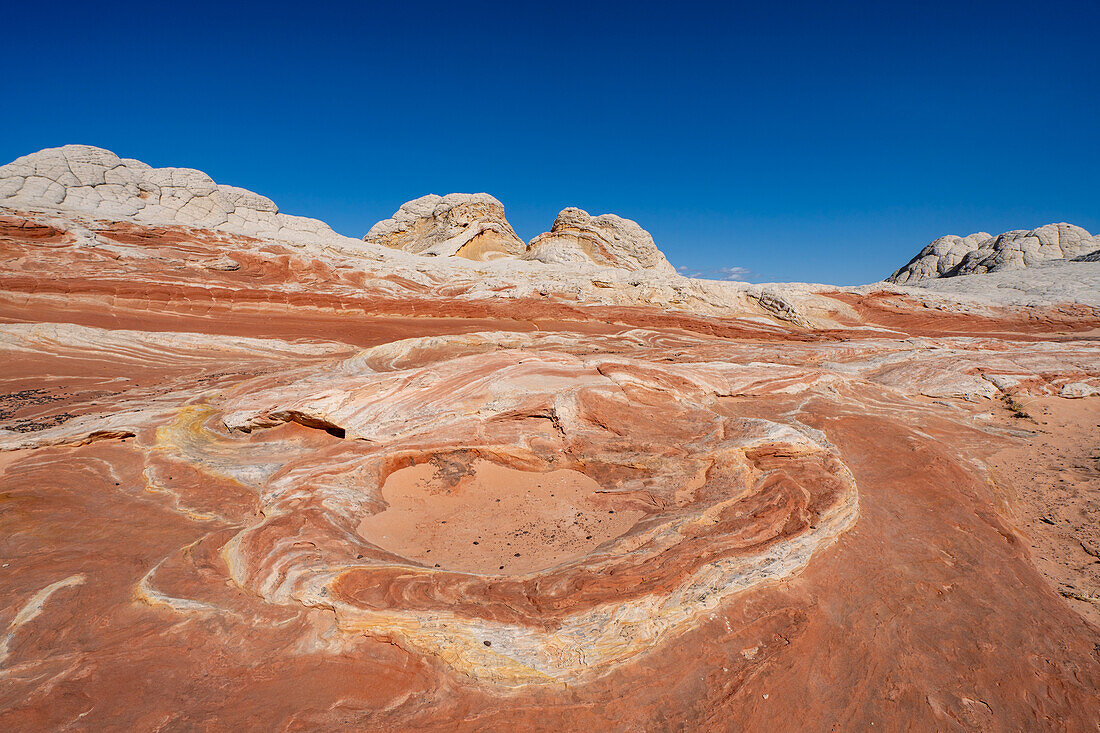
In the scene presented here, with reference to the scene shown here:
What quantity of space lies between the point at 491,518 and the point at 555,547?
1.16 metres

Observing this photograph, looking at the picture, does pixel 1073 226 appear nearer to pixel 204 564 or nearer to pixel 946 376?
pixel 946 376

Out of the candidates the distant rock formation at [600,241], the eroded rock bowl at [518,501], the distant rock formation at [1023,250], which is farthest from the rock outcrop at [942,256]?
the eroded rock bowl at [518,501]

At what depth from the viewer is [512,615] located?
4.12m

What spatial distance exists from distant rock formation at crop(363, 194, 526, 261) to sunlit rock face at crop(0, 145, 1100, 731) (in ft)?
93.5

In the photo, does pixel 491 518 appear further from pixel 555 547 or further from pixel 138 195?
pixel 138 195

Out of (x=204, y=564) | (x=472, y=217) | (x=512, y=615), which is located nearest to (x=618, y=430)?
(x=512, y=615)

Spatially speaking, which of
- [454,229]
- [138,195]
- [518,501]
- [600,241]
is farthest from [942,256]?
[138,195]

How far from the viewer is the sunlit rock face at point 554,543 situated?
3.55 metres

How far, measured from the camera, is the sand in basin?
5.64m

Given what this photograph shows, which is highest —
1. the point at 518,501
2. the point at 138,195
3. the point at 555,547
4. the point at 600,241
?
the point at 600,241

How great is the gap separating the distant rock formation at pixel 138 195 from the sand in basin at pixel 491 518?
1004 inches

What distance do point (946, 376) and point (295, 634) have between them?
1484cm

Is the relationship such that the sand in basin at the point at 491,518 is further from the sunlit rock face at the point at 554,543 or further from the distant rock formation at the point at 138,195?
the distant rock formation at the point at 138,195

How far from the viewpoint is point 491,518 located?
6.46 metres
